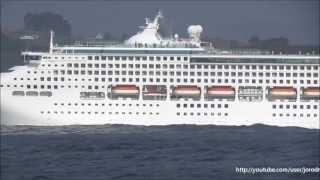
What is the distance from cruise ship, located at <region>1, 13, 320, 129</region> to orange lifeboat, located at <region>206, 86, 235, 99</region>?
48 mm

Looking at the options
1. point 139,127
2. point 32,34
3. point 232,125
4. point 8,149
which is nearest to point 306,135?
point 232,125

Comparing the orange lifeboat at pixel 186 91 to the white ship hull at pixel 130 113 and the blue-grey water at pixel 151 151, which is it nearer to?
the white ship hull at pixel 130 113

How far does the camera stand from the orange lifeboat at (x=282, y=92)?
169 feet

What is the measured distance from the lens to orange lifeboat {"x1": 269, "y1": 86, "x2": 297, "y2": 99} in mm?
51531

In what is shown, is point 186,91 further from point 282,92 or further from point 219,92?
point 282,92

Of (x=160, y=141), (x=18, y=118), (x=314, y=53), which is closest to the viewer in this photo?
(x=160, y=141)

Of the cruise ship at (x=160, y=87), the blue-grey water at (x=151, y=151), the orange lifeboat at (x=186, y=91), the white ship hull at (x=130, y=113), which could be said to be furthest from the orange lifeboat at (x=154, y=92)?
the blue-grey water at (x=151, y=151)

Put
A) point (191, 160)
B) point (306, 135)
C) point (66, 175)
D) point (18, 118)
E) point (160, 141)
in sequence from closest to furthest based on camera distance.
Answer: point (66, 175) < point (191, 160) < point (160, 141) < point (306, 135) < point (18, 118)

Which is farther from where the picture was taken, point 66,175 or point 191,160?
point 191,160

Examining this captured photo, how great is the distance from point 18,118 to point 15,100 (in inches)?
34.6

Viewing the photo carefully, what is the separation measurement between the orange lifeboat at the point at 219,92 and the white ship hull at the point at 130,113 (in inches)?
15.1

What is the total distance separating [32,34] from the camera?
65.4 meters

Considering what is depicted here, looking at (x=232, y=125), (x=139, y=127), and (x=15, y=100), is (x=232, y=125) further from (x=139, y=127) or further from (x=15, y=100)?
(x=15, y=100)

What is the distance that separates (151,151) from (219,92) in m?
12.5
